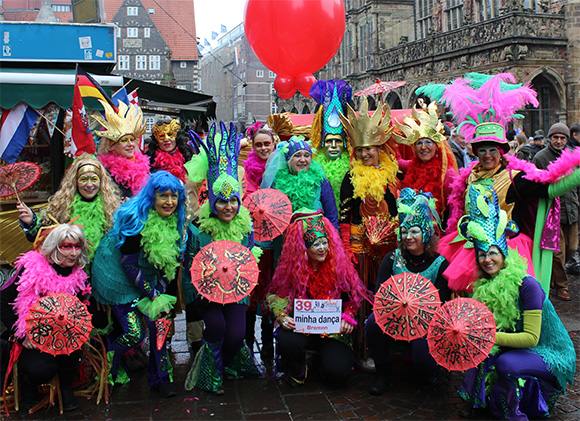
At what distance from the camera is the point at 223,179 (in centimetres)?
423

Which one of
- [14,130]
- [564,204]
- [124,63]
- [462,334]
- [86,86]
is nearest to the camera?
[462,334]

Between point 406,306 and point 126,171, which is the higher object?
point 126,171


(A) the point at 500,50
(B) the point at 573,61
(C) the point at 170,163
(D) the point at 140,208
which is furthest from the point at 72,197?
(B) the point at 573,61

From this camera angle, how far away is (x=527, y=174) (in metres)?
4.27

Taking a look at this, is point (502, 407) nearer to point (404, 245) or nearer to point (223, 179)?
point (404, 245)

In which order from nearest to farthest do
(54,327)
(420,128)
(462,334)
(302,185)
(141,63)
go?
(462,334), (54,327), (302,185), (420,128), (141,63)

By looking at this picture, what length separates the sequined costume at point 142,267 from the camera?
13.3ft

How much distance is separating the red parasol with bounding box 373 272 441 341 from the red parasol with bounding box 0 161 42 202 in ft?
10.7

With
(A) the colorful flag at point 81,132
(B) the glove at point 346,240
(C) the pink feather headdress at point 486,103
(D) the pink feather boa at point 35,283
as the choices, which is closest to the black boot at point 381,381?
(B) the glove at point 346,240

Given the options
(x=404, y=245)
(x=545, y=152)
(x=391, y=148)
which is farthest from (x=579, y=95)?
(x=404, y=245)

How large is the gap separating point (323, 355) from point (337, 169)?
171 centimetres

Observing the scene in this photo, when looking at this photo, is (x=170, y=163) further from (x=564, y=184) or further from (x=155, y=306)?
(x=564, y=184)

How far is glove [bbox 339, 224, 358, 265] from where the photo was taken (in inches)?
181

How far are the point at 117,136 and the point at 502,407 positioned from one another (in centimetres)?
393
